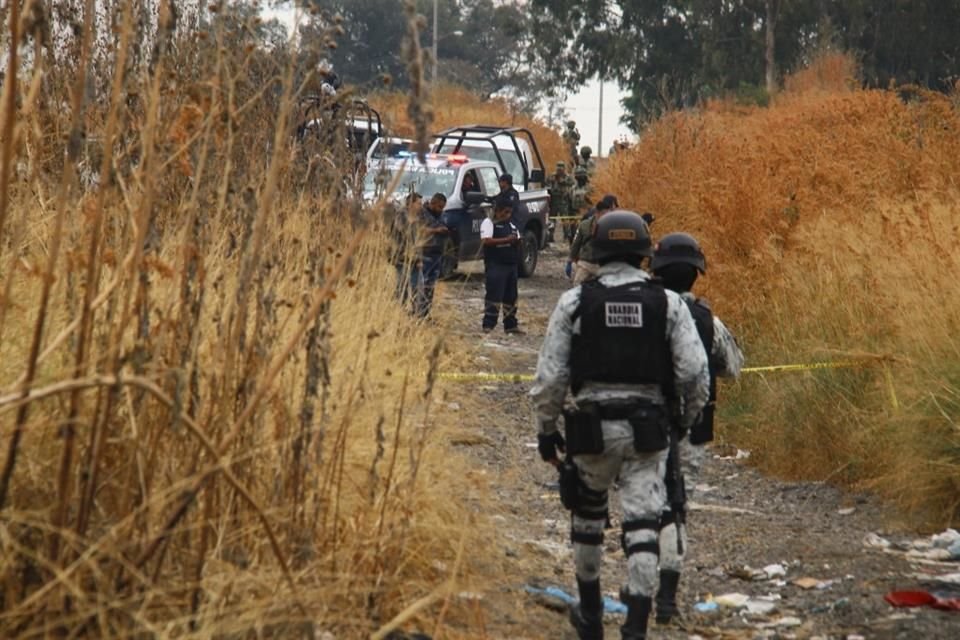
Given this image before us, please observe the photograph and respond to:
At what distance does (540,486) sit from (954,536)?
8.78ft

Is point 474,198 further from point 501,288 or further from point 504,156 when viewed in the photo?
point 504,156

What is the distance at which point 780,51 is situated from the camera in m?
49.4

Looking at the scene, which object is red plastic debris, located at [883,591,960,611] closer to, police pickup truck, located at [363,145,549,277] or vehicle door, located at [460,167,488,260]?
police pickup truck, located at [363,145,549,277]

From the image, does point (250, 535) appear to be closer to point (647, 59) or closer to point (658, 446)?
point (658, 446)

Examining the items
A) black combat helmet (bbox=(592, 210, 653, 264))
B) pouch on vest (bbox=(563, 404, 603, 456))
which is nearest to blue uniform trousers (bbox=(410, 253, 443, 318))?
black combat helmet (bbox=(592, 210, 653, 264))

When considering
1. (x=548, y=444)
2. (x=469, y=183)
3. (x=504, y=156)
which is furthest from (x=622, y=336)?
(x=504, y=156)

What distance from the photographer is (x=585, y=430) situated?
6.08m

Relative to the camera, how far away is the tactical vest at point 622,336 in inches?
239

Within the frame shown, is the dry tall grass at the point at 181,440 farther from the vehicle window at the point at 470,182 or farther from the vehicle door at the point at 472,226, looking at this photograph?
the vehicle window at the point at 470,182

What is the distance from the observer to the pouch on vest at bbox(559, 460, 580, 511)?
6289mm

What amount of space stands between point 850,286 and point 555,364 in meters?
5.18

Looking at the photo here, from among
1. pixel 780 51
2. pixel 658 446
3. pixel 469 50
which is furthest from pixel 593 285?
pixel 469 50

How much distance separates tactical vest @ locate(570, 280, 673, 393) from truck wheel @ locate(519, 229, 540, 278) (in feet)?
57.3

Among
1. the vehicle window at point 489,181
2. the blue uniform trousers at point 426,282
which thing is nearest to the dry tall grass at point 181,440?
the blue uniform trousers at point 426,282
